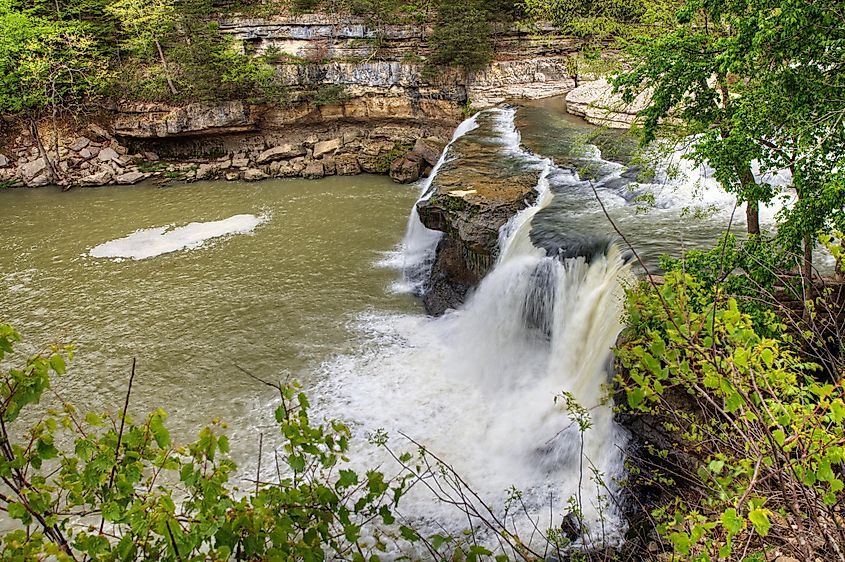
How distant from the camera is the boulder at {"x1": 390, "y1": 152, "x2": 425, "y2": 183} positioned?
20.9 m

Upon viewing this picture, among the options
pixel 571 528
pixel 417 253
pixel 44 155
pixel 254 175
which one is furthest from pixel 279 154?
pixel 571 528

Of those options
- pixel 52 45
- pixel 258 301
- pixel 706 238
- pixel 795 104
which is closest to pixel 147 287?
pixel 258 301

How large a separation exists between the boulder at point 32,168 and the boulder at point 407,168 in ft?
48.8

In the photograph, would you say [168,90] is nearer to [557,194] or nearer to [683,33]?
[557,194]

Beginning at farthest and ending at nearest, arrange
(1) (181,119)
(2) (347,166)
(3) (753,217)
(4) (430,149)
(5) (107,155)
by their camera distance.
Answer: (5) (107,155) < (1) (181,119) < (2) (347,166) < (4) (430,149) < (3) (753,217)

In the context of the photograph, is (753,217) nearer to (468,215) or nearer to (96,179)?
(468,215)

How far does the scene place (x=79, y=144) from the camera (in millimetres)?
24000

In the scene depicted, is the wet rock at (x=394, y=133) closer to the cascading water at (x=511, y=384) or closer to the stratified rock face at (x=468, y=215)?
the stratified rock face at (x=468, y=215)

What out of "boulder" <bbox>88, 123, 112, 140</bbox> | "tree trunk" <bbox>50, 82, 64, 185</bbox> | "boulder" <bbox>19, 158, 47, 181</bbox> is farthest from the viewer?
"boulder" <bbox>88, 123, 112, 140</bbox>

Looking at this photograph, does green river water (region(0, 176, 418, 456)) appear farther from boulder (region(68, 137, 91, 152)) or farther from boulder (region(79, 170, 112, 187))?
boulder (region(68, 137, 91, 152))

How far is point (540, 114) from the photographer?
20.1 meters

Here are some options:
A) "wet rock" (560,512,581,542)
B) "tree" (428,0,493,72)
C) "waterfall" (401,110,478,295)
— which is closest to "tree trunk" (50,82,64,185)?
"tree" (428,0,493,72)

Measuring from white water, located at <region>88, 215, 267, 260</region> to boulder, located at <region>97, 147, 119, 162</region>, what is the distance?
8389mm

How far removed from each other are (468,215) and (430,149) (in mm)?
11747
